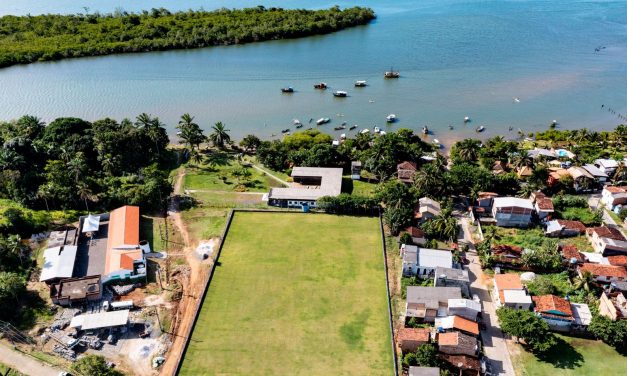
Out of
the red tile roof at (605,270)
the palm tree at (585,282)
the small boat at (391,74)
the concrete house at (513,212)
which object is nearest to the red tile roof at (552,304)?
the palm tree at (585,282)

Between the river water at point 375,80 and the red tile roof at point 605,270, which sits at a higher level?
the river water at point 375,80

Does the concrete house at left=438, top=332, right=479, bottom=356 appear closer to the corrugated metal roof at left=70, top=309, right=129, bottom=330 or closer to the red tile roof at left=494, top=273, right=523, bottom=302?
the red tile roof at left=494, top=273, right=523, bottom=302

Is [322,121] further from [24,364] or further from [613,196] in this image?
[24,364]

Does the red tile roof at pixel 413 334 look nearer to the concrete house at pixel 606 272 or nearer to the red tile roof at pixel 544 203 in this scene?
the concrete house at pixel 606 272

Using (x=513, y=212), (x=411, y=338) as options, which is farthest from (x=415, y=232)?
(x=411, y=338)

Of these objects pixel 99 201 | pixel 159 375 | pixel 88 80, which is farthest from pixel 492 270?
pixel 88 80
